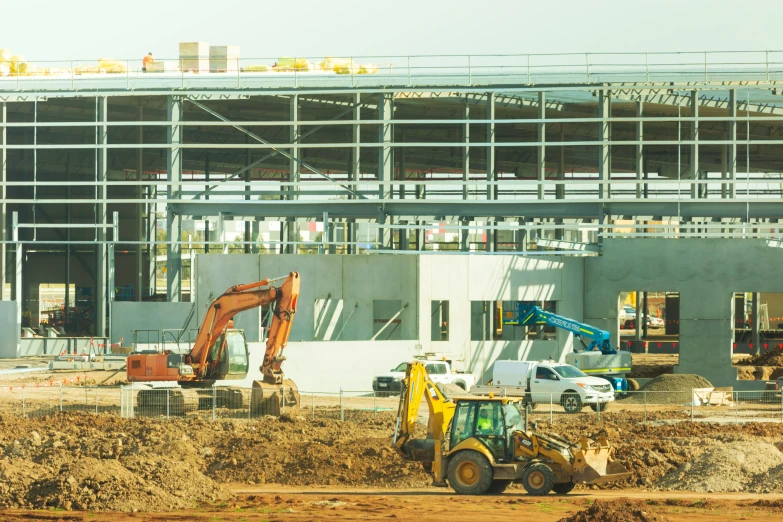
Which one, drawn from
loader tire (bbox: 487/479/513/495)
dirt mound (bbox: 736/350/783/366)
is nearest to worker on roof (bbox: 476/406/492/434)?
loader tire (bbox: 487/479/513/495)

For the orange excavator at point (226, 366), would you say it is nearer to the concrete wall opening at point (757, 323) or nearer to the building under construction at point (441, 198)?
the building under construction at point (441, 198)

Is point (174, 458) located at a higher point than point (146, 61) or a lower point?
lower

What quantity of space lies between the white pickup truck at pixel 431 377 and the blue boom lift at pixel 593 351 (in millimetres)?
4357

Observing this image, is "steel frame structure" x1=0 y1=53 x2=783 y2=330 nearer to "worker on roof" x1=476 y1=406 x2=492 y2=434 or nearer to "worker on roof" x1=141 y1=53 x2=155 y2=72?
"worker on roof" x1=141 y1=53 x2=155 y2=72

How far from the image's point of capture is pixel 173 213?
166 feet

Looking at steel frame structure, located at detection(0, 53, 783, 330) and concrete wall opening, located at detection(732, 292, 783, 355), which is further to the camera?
concrete wall opening, located at detection(732, 292, 783, 355)

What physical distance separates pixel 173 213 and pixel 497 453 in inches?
1309

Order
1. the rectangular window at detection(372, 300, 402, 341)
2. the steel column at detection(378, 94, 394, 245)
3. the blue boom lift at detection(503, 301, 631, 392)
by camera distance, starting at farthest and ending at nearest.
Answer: the steel column at detection(378, 94, 394, 245) < the rectangular window at detection(372, 300, 402, 341) < the blue boom lift at detection(503, 301, 631, 392)

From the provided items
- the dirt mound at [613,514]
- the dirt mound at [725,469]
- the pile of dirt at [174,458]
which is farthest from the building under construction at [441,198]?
the dirt mound at [613,514]

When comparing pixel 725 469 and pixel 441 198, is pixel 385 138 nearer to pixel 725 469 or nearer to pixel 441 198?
pixel 441 198

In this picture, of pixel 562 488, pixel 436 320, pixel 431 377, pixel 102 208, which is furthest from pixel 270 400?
pixel 102 208

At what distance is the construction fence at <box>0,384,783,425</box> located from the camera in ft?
105

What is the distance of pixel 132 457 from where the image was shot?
21.6 meters

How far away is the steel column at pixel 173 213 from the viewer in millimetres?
49875
